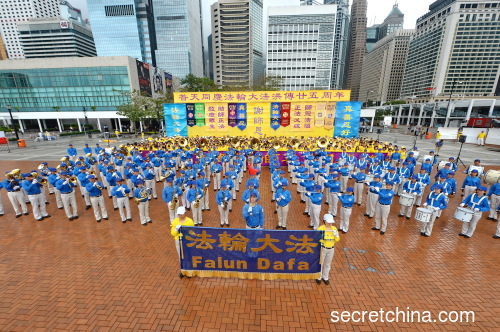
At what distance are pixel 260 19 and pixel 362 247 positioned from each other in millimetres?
165223

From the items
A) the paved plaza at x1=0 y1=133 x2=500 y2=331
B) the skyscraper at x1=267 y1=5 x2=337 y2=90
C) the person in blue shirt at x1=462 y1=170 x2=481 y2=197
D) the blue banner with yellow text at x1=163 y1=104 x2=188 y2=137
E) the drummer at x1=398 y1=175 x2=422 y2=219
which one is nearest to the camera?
the paved plaza at x1=0 y1=133 x2=500 y2=331

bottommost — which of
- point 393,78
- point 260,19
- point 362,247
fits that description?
point 362,247

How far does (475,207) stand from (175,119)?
23.7 metres

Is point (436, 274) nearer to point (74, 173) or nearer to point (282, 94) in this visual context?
point (74, 173)

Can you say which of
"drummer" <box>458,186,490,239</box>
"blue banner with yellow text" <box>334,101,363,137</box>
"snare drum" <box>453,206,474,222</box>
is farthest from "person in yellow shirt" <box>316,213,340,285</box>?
"blue banner with yellow text" <box>334,101,363,137</box>

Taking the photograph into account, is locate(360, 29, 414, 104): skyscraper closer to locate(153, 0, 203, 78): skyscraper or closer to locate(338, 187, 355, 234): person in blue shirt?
locate(153, 0, 203, 78): skyscraper

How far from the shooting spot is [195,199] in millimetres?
8320

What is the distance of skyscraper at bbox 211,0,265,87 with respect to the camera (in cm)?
10281

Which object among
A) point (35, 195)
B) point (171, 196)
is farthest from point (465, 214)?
point (35, 195)

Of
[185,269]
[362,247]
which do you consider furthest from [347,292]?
[185,269]

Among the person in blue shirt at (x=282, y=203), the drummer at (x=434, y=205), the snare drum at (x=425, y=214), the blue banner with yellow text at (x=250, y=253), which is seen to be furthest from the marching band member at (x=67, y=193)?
the drummer at (x=434, y=205)

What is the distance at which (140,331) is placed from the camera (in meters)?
4.36

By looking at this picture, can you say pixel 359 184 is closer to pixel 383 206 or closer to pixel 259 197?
pixel 383 206

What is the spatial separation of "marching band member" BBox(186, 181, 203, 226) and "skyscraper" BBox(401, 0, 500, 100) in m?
118
